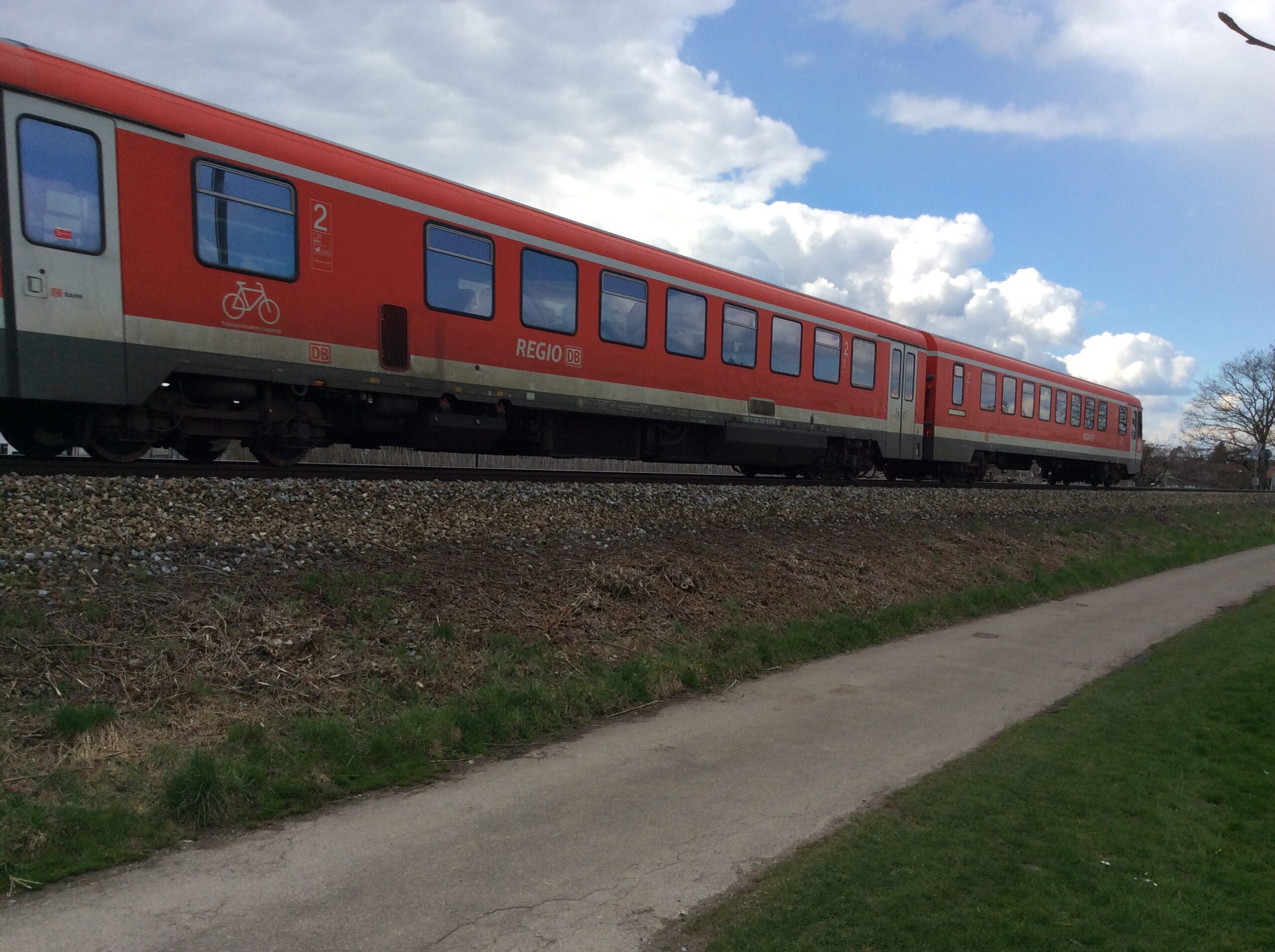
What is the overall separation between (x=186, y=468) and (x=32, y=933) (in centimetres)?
504

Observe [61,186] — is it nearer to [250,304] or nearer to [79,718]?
[250,304]

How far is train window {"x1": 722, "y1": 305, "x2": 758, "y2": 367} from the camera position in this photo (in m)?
13.7

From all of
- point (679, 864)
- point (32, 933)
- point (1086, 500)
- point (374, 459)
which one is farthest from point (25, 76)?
point (1086, 500)

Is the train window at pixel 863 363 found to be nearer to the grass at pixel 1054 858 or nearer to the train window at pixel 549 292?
the train window at pixel 549 292

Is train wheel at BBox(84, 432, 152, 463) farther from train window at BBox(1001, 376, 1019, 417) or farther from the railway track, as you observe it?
train window at BBox(1001, 376, 1019, 417)

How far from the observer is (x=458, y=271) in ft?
32.7

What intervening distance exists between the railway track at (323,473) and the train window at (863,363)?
315cm

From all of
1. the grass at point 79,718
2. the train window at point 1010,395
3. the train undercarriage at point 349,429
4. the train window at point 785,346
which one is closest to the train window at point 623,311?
the train undercarriage at point 349,429

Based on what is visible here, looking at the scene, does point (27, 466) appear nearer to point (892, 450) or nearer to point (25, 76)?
point (25, 76)

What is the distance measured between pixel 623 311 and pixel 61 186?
22.2ft

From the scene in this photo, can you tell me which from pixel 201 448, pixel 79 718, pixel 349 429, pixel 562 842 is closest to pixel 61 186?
pixel 201 448

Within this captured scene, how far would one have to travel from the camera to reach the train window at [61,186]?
6.75m

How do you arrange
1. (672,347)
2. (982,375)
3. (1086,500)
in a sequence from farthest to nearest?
1. (1086,500)
2. (982,375)
3. (672,347)

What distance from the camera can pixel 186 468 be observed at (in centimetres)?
777
